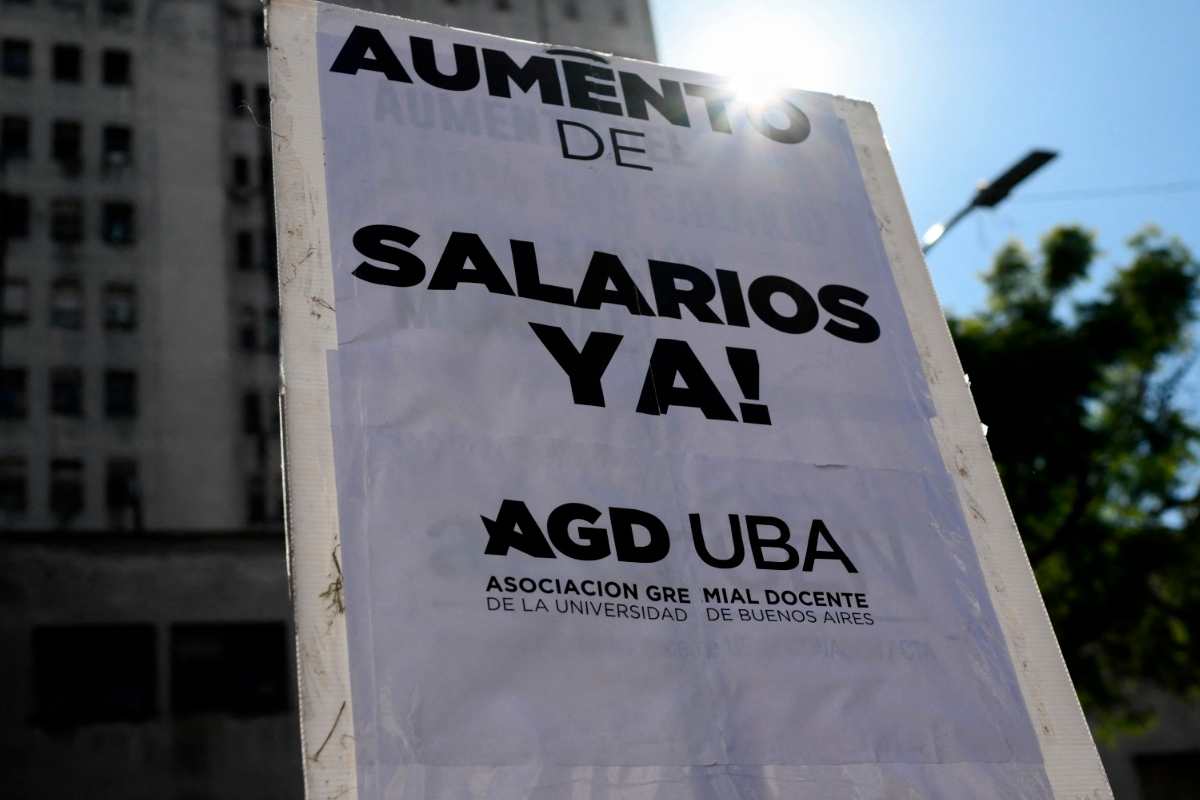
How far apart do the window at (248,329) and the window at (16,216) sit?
5.31m

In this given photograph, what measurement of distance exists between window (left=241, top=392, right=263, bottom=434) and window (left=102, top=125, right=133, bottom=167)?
7.02 m

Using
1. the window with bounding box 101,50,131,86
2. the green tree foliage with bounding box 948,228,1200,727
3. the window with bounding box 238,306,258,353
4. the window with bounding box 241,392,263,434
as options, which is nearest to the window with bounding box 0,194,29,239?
the window with bounding box 101,50,131,86

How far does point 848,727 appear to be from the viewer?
371 cm

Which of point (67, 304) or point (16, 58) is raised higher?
point (16, 58)

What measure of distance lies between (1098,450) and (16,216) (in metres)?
24.7

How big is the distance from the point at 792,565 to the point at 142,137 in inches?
1226

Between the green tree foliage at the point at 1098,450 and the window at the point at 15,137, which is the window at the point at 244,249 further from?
the green tree foliage at the point at 1098,450

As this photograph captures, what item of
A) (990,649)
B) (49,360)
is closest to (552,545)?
(990,649)

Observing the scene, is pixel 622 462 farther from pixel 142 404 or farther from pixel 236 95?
pixel 236 95

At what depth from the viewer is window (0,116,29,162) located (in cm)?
3111

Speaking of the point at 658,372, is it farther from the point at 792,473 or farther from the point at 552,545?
the point at 552,545

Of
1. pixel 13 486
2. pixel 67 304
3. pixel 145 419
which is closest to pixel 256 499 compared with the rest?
pixel 145 419

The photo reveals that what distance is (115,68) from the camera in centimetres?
3275

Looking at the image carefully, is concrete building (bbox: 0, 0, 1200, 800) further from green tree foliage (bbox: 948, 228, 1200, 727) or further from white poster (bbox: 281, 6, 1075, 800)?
white poster (bbox: 281, 6, 1075, 800)
